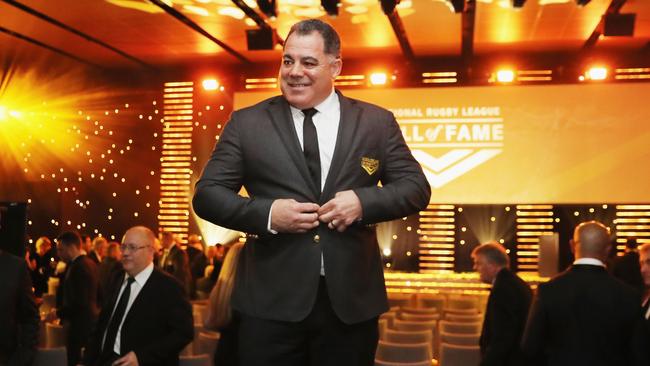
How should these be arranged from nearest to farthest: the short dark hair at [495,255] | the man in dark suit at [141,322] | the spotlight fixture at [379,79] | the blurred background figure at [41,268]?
the man in dark suit at [141,322] < the short dark hair at [495,255] < the blurred background figure at [41,268] < the spotlight fixture at [379,79]

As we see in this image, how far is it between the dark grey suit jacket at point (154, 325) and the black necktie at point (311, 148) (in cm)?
245

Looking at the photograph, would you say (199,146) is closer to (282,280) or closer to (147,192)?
(147,192)

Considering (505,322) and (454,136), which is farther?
(454,136)

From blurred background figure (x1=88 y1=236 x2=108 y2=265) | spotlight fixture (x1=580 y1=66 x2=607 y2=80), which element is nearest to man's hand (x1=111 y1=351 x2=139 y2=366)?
blurred background figure (x1=88 y1=236 x2=108 y2=265)

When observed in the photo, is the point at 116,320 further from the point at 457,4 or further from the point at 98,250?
the point at 98,250

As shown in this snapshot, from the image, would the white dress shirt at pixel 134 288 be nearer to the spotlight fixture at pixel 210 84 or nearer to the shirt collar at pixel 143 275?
the shirt collar at pixel 143 275

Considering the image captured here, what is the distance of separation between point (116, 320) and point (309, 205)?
265cm

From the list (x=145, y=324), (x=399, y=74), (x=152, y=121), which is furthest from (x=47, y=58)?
(x=145, y=324)

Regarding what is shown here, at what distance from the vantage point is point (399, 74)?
12594 millimetres

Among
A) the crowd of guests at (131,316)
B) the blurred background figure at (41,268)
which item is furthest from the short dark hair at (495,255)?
the blurred background figure at (41,268)

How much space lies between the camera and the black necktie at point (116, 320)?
368 cm

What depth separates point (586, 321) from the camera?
3855 millimetres

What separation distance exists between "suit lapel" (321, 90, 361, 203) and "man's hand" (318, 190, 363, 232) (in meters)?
0.06

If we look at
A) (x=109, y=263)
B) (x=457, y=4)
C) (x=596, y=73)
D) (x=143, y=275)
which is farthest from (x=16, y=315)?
(x=596, y=73)
